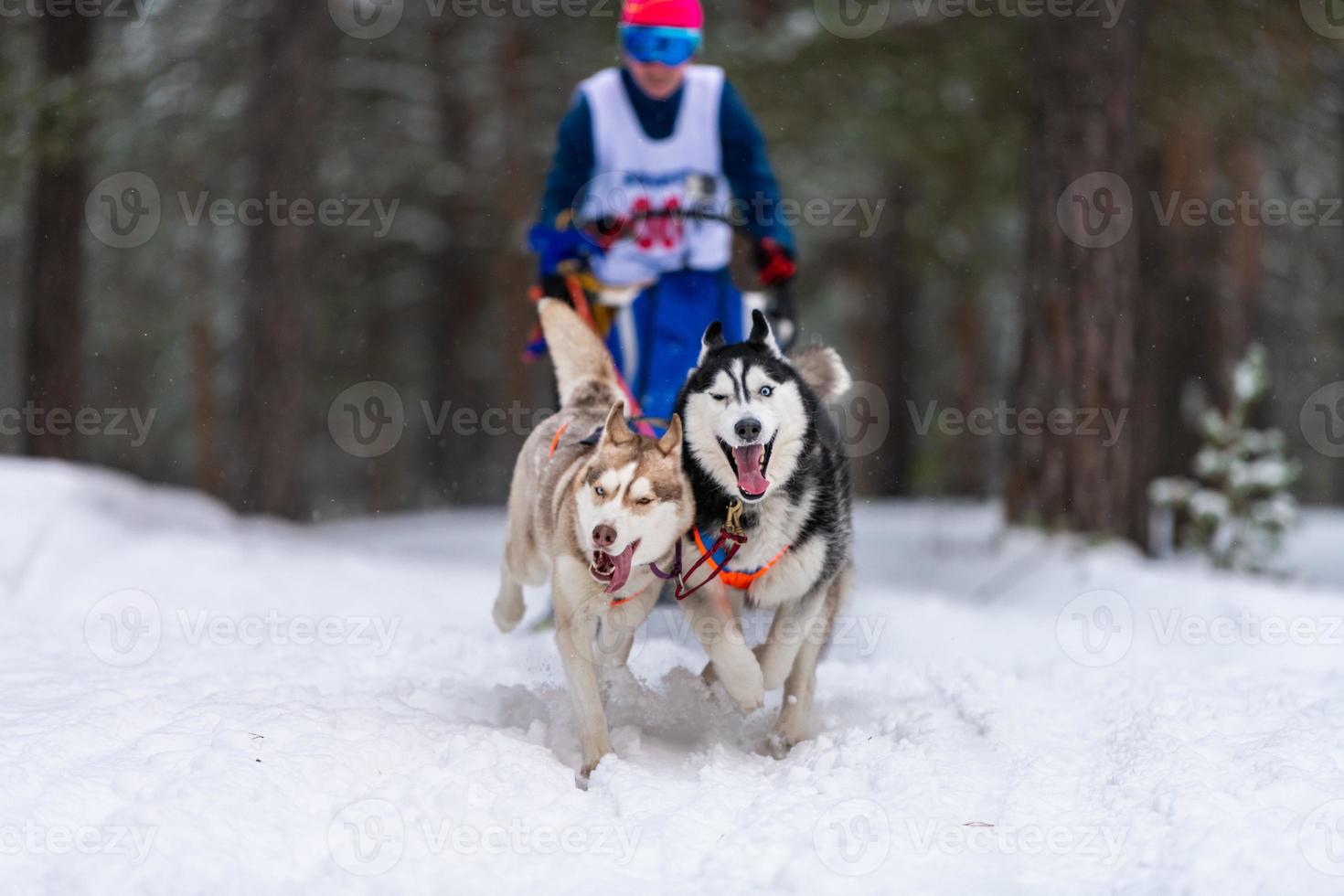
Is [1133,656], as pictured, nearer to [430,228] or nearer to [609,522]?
[609,522]

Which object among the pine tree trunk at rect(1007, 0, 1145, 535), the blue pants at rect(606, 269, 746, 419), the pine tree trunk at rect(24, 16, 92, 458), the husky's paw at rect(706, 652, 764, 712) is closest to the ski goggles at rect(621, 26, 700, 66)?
the blue pants at rect(606, 269, 746, 419)

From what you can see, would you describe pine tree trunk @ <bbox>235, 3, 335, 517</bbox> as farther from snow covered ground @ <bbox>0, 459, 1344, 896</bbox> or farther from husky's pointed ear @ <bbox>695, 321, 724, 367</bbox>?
husky's pointed ear @ <bbox>695, 321, 724, 367</bbox>

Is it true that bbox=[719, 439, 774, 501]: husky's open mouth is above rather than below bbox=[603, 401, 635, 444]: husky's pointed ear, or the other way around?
below

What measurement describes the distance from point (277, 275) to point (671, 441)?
6731mm

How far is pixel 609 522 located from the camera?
3045 mm

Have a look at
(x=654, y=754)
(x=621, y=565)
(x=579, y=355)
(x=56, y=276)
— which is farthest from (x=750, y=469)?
(x=56, y=276)

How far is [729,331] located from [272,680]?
6.65 feet

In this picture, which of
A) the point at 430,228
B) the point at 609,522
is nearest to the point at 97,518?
the point at 609,522

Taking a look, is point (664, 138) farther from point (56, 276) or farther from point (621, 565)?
point (56, 276)

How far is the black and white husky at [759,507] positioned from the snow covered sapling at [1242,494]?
14.6ft

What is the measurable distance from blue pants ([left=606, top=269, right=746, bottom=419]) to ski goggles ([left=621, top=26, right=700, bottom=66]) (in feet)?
2.51

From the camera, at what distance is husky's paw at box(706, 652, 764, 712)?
3.30 m

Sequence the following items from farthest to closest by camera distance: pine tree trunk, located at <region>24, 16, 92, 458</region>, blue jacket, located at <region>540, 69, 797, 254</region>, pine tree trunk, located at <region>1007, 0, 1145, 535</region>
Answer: pine tree trunk, located at <region>24, 16, 92, 458</region> < pine tree trunk, located at <region>1007, 0, 1145, 535</region> < blue jacket, located at <region>540, 69, 797, 254</region>

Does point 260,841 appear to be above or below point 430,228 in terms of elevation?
below
